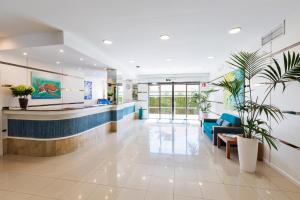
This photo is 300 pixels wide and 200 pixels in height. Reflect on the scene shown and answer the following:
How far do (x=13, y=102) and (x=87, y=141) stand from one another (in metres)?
2.20

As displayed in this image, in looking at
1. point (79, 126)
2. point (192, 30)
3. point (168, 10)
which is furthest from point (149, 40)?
point (79, 126)

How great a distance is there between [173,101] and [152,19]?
7123 millimetres

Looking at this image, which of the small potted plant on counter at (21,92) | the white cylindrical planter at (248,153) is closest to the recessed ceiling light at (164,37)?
the white cylindrical planter at (248,153)

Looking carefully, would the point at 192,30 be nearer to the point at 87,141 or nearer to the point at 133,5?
the point at 133,5

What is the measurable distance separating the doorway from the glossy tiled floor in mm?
5530

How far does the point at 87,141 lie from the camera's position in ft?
15.0

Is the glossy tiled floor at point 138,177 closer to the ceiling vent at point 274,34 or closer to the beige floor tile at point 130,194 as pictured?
the beige floor tile at point 130,194

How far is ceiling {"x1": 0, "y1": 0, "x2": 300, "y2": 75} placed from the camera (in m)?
2.40

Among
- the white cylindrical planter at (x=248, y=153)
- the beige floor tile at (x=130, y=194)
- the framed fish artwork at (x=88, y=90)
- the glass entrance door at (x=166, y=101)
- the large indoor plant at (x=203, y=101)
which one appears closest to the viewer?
the beige floor tile at (x=130, y=194)

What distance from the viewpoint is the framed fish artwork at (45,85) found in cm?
456


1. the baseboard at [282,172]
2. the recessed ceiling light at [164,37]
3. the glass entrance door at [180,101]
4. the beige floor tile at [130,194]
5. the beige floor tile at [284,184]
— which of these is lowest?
the beige floor tile at [130,194]

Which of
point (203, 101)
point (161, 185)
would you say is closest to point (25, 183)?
point (161, 185)

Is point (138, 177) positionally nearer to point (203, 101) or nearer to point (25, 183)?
point (25, 183)

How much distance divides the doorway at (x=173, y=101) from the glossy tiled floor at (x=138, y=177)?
553 centimetres
